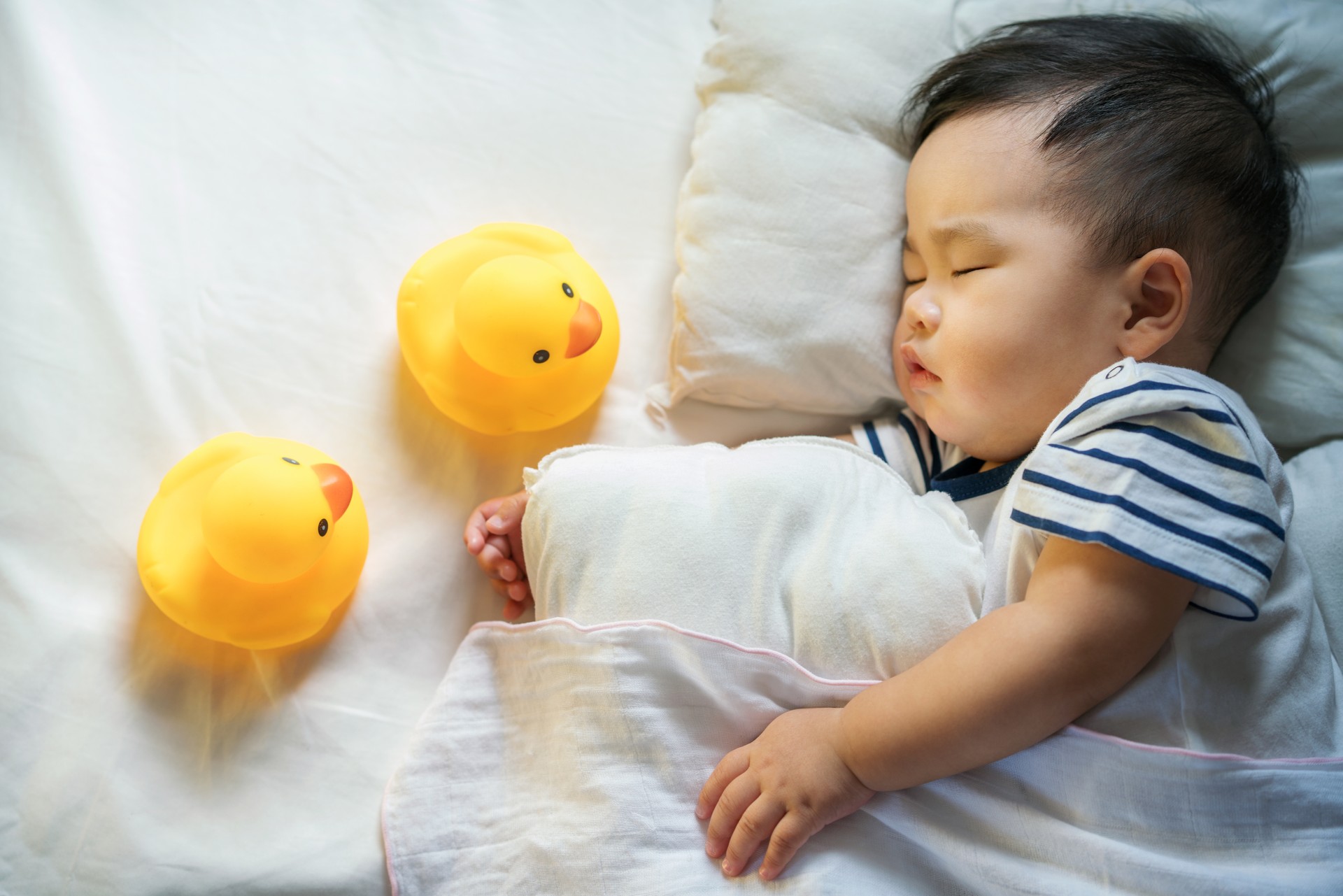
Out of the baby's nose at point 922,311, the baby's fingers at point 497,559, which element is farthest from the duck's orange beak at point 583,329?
the baby's nose at point 922,311

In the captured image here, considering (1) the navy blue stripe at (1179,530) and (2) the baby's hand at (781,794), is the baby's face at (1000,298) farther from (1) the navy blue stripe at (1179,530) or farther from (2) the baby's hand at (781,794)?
(2) the baby's hand at (781,794)

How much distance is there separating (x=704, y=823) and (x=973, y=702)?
10.9 inches

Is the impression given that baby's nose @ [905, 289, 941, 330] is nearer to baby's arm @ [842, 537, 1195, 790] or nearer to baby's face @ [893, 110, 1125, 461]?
baby's face @ [893, 110, 1125, 461]

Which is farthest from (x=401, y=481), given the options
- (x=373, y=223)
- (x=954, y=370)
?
(x=954, y=370)

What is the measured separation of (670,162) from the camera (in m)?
1.13

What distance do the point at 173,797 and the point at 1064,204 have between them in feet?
3.39

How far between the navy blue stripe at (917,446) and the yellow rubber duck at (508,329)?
0.36 metres

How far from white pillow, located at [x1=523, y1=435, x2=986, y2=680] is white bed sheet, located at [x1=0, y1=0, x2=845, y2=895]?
152 mm

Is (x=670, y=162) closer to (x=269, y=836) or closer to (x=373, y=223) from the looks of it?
(x=373, y=223)

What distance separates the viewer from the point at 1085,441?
2.62ft

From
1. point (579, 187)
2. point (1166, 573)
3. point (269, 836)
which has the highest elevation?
point (579, 187)

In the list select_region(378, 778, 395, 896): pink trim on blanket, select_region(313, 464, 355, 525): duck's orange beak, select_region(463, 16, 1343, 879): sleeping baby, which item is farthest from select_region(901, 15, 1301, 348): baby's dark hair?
select_region(378, 778, 395, 896): pink trim on blanket

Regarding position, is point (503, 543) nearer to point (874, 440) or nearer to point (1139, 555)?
point (874, 440)

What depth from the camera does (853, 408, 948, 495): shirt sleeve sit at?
1.04 meters
